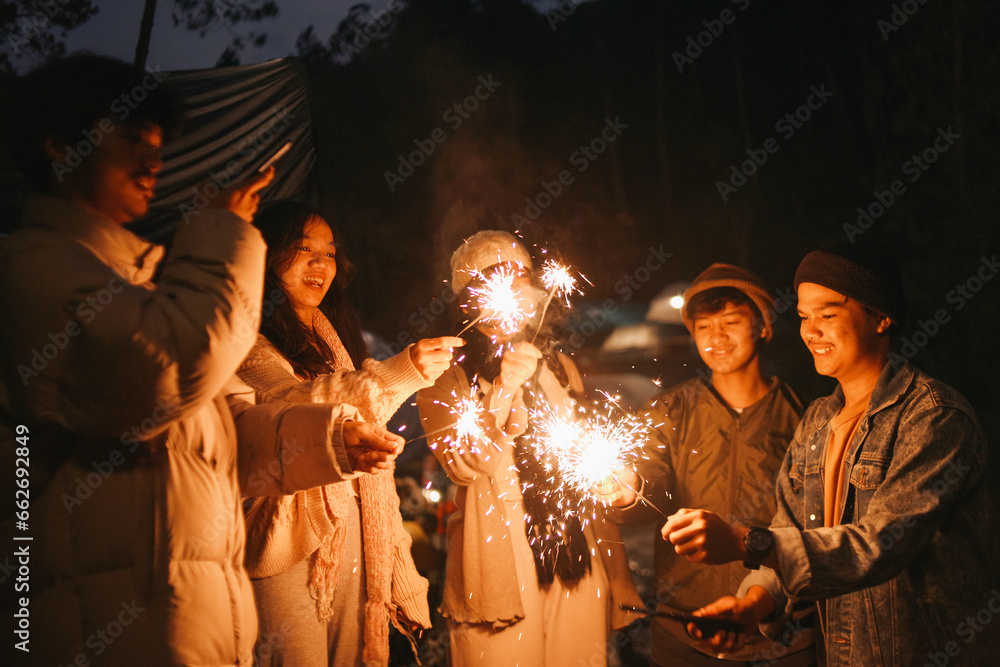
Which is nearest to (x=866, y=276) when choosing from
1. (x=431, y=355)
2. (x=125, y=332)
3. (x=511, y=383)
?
(x=511, y=383)

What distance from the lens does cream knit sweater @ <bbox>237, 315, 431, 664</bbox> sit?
89.7 inches

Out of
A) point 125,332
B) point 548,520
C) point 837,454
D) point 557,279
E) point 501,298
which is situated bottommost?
point 548,520

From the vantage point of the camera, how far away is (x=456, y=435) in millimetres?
3111

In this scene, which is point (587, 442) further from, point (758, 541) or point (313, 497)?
point (313, 497)

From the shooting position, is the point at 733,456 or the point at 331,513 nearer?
the point at 331,513

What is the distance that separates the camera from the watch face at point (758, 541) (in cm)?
218

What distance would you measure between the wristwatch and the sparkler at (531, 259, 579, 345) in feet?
4.94

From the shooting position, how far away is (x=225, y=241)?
1.48 meters

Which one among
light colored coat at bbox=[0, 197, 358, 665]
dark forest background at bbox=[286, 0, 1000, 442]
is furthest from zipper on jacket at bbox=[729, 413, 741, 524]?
light colored coat at bbox=[0, 197, 358, 665]

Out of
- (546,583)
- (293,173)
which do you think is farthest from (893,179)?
(293,173)

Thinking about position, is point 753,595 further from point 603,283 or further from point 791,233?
point 603,283

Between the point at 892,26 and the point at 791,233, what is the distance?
1.39 metres

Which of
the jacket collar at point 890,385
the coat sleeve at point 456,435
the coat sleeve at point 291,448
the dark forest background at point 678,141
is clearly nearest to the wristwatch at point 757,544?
the jacket collar at point 890,385

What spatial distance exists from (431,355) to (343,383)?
1.14 feet
